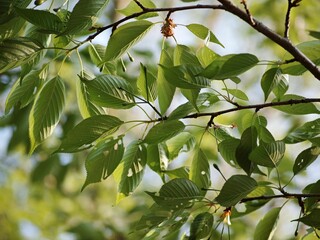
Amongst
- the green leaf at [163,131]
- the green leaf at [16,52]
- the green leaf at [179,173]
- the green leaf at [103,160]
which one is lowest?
the green leaf at [179,173]

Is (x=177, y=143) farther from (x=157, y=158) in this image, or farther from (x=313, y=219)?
(x=313, y=219)

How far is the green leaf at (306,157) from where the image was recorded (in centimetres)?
56

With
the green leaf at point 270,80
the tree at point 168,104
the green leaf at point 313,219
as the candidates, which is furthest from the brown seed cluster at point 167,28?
the green leaf at point 313,219

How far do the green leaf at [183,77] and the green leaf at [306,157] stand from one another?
4.9 inches

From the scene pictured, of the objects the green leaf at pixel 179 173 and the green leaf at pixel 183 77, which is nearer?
the green leaf at pixel 183 77

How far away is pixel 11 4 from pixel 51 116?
4.8 inches

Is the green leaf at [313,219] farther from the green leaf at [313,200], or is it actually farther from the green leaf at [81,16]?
the green leaf at [81,16]

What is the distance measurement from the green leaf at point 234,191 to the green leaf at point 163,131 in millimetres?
67

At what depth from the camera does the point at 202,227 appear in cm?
54

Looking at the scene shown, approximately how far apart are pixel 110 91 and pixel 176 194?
11 centimetres

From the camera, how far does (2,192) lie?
7.64ft

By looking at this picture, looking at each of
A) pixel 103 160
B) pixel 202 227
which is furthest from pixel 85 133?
pixel 202 227

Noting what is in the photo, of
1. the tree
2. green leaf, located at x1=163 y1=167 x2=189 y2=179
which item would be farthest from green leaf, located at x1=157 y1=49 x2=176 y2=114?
green leaf, located at x1=163 y1=167 x2=189 y2=179

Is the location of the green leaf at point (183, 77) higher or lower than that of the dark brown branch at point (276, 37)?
lower
